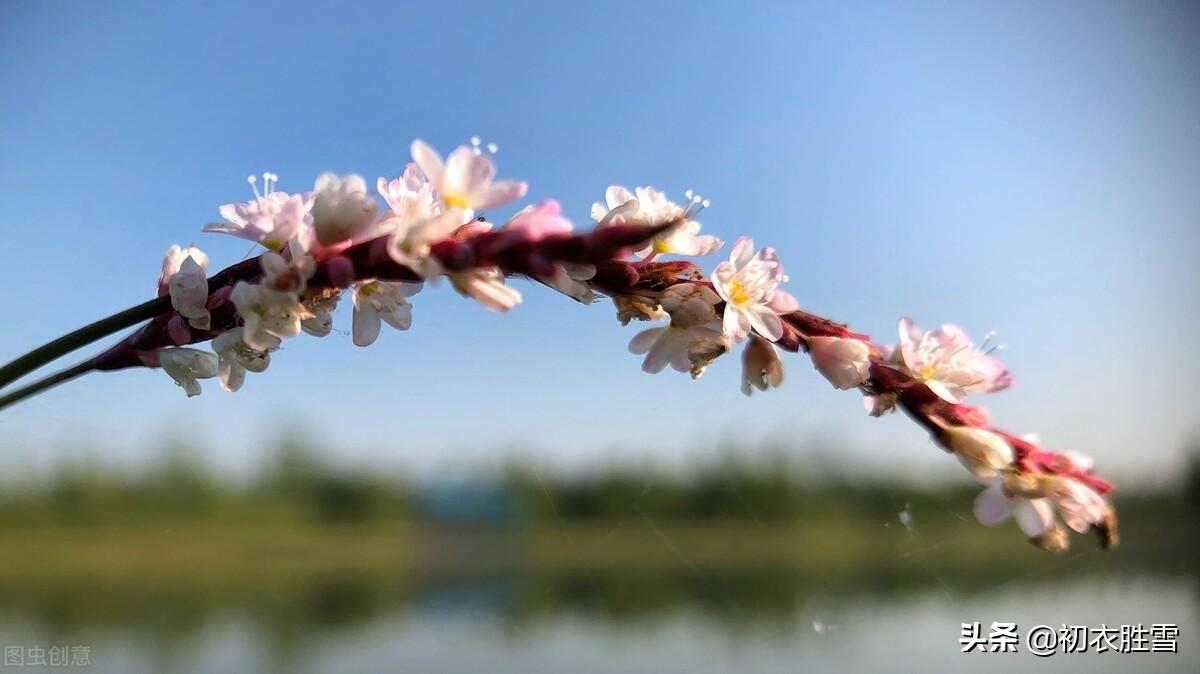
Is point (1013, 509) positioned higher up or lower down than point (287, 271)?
lower down

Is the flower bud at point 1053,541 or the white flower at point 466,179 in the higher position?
the white flower at point 466,179

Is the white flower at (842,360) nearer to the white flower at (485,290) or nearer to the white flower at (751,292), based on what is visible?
the white flower at (751,292)

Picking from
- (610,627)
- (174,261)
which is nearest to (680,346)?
(174,261)

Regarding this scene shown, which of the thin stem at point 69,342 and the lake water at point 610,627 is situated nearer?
the thin stem at point 69,342

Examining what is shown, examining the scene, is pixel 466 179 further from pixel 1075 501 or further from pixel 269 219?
pixel 1075 501

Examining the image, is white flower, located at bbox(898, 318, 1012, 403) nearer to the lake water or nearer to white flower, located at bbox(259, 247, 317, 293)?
white flower, located at bbox(259, 247, 317, 293)

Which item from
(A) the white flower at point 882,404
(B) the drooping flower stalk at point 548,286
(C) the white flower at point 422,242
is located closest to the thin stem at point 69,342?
(B) the drooping flower stalk at point 548,286
